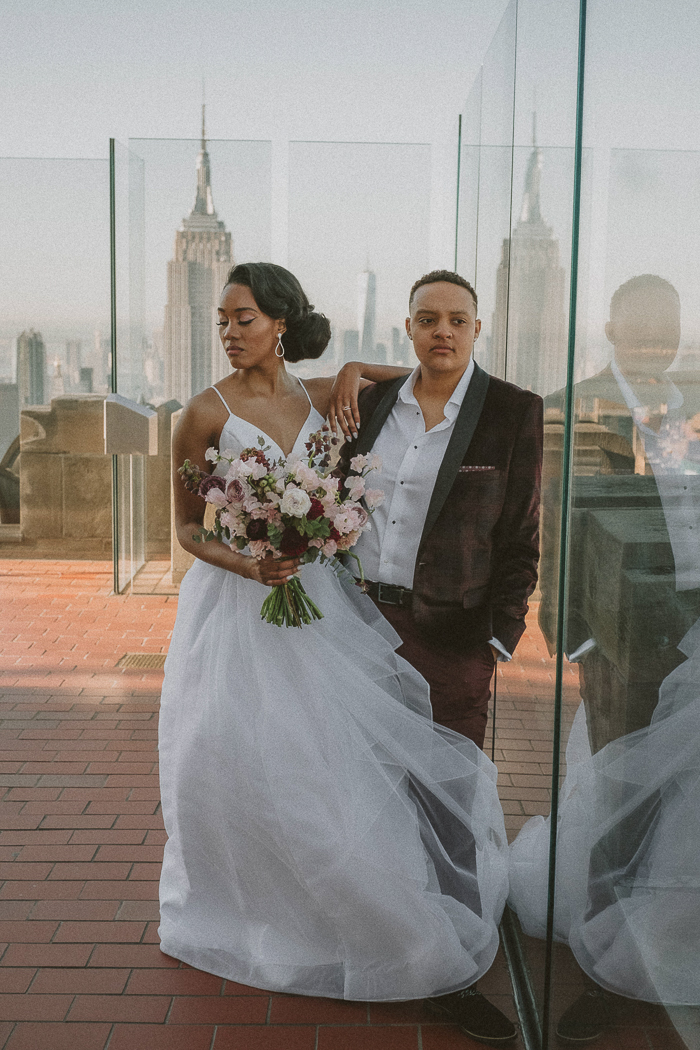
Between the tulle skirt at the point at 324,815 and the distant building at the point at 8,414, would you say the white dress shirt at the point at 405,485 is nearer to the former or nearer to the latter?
the tulle skirt at the point at 324,815

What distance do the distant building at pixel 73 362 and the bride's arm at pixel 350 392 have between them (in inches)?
210

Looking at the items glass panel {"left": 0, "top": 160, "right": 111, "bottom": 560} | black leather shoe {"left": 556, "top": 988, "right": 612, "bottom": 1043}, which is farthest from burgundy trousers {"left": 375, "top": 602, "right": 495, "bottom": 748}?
glass panel {"left": 0, "top": 160, "right": 111, "bottom": 560}

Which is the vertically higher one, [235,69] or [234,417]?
[235,69]

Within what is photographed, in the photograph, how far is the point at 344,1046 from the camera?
7.86 feet

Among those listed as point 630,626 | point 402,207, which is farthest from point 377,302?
point 630,626

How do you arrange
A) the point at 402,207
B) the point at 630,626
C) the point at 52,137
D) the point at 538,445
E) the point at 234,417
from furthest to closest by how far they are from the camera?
the point at 52,137
the point at 402,207
the point at 234,417
the point at 538,445
the point at 630,626

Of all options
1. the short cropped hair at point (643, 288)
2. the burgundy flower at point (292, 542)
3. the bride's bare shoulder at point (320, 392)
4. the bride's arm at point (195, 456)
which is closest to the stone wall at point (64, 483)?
the bride's bare shoulder at point (320, 392)

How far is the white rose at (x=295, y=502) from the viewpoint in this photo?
2.42m

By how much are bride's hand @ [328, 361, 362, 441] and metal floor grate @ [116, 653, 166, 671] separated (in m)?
2.95

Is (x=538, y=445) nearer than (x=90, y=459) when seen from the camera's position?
Yes

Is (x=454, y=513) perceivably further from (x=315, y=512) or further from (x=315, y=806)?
(x=315, y=806)

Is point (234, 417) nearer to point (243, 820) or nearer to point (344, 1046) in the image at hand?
point (243, 820)

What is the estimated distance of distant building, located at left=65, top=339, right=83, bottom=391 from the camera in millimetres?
7832

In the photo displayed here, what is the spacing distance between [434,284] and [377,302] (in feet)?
14.3
